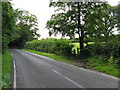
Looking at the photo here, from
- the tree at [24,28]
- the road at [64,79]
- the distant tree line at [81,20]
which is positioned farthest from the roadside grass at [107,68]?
the tree at [24,28]

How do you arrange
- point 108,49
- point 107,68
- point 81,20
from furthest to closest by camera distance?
1. point 81,20
2. point 108,49
3. point 107,68

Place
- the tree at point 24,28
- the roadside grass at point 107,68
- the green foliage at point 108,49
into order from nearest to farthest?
the roadside grass at point 107,68
the green foliage at point 108,49
the tree at point 24,28

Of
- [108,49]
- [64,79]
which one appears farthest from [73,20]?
[64,79]

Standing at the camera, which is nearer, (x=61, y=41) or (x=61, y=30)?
(x=61, y=30)

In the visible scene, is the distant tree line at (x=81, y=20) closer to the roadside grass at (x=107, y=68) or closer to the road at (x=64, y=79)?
the roadside grass at (x=107, y=68)

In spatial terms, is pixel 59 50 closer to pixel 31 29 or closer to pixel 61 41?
pixel 61 41

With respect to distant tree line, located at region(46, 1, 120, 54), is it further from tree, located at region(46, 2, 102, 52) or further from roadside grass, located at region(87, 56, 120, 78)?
roadside grass, located at region(87, 56, 120, 78)

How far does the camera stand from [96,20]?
1927 cm

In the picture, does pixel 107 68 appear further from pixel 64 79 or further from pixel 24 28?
pixel 24 28

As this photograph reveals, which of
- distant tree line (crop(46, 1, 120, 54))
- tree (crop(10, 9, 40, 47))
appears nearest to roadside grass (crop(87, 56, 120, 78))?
distant tree line (crop(46, 1, 120, 54))

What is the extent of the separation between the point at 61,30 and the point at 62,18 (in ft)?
5.89

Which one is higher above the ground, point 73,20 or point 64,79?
point 73,20

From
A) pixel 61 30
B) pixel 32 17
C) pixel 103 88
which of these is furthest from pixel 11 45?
pixel 103 88

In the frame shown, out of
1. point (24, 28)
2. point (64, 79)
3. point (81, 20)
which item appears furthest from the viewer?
point (24, 28)
